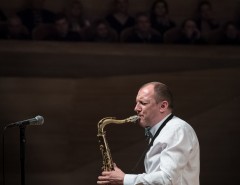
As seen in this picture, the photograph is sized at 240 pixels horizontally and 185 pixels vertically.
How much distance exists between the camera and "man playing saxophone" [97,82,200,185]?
3250mm

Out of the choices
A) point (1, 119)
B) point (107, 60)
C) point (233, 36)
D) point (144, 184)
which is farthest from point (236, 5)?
point (144, 184)

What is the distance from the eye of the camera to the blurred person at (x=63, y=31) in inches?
291

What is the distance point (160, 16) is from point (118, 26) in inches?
24.1

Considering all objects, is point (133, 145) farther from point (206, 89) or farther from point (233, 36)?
point (233, 36)

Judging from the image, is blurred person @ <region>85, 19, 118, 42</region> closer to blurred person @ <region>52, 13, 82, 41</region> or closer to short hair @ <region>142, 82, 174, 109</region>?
blurred person @ <region>52, 13, 82, 41</region>

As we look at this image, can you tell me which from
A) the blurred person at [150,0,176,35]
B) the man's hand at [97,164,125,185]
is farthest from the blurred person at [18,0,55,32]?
the man's hand at [97,164,125,185]

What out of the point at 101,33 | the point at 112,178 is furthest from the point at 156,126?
the point at 101,33

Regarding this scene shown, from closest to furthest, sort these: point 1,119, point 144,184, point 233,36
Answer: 1. point 144,184
2. point 1,119
3. point 233,36

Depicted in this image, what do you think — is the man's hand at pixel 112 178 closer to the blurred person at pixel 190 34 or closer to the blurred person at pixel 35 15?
the blurred person at pixel 35 15

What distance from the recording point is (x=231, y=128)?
24.9ft

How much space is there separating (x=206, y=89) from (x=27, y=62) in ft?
8.17

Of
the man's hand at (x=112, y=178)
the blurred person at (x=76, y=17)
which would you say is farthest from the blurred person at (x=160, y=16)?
the man's hand at (x=112, y=178)

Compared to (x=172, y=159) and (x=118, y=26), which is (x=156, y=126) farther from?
(x=118, y=26)

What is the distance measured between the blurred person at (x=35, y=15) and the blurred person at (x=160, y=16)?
1.39 m
